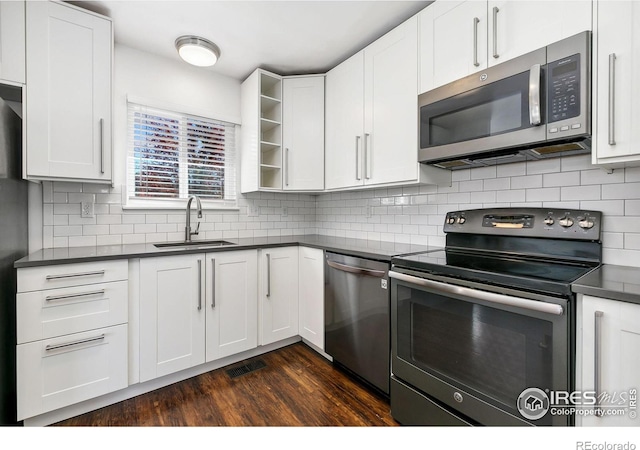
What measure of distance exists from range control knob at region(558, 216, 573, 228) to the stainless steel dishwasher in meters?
0.92

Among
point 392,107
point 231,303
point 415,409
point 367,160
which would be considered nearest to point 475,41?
point 392,107

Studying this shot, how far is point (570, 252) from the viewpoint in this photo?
59.4 inches

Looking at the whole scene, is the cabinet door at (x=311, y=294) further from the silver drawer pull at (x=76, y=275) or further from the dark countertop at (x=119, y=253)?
the silver drawer pull at (x=76, y=275)

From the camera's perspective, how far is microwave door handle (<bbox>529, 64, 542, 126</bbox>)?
4.40 feet

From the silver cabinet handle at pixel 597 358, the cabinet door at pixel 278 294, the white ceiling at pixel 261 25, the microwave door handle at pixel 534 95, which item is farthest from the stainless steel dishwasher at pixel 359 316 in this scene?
the white ceiling at pixel 261 25

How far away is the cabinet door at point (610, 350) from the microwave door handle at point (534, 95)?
797 mm

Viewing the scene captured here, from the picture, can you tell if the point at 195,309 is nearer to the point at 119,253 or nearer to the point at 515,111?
the point at 119,253

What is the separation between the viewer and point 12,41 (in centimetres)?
170

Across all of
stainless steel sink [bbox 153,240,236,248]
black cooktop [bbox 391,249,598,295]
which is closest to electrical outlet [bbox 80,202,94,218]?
stainless steel sink [bbox 153,240,236,248]

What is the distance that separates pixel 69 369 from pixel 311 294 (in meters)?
1.60

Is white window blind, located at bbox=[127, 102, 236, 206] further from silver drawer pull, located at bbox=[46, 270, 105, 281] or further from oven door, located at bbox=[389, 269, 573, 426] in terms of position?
oven door, located at bbox=[389, 269, 573, 426]

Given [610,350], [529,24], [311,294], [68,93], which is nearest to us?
[610,350]
